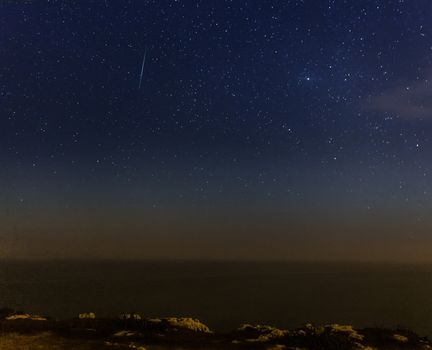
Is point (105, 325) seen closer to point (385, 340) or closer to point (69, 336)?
point (69, 336)

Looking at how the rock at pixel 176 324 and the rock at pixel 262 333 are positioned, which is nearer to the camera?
the rock at pixel 262 333

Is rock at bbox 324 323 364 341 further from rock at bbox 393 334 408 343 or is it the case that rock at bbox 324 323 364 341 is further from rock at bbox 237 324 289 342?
rock at bbox 237 324 289 342

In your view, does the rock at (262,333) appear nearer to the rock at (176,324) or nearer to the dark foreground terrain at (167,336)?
the dark foreground terrain at (167,336)

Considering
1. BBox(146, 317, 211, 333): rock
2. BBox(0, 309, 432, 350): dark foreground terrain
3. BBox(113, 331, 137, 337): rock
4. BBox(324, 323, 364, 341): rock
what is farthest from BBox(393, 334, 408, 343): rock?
BBox(113, 331, 137, 337): rock

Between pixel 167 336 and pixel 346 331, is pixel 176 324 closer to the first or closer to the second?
pixel 167 336

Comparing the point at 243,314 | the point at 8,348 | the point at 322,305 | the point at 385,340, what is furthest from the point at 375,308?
the point at 8,348

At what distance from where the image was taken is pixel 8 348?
792 inches

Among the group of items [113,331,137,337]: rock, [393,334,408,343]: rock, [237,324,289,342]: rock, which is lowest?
[113,331,137,337]: rock

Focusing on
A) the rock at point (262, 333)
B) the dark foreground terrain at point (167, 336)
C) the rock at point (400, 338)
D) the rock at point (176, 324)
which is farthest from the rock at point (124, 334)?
the rock at point (400, 338)

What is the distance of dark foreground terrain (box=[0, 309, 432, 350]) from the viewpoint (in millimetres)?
21484

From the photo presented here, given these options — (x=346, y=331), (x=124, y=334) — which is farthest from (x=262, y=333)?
(x=124, y=334)

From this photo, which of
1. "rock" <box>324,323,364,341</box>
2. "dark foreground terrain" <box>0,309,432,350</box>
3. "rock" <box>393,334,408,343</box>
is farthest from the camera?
"rock" <box>324,323,364,341</box>

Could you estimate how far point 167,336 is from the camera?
23.7m

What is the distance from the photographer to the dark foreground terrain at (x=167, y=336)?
2148cm
